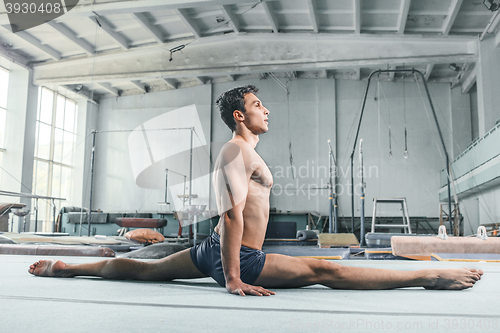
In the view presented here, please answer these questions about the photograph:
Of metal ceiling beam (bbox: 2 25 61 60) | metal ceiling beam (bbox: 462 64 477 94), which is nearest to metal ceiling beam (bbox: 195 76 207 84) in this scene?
metal ceiling beam (bbox: 2 25 61 60)

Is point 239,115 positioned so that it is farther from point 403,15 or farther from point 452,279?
→ point 403,15

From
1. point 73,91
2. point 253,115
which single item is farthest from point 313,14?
point 73,91

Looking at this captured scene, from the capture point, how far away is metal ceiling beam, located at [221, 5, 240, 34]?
937cm

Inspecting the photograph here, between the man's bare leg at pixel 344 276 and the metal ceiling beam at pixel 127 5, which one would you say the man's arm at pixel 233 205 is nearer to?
the man's bare leg at pixel 344 276

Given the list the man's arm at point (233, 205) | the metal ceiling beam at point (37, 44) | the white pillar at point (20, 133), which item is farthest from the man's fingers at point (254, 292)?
the white pillar at point (20, 133)

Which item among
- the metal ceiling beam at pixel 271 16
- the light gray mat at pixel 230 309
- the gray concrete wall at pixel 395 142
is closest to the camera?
the light gray mat at pixel 230 309

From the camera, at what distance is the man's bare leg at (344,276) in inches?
63.9

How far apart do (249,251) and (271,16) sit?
29.2 feet

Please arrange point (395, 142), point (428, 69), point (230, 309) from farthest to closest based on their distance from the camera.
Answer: point (395, 142) → point (428, 69) → point (230, 309)

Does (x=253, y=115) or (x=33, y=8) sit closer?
(x=253, y=115)

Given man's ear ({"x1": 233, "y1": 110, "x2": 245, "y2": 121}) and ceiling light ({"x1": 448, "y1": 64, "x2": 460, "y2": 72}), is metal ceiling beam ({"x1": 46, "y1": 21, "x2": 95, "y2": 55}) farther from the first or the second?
ceiling light ({"x1": 448, "y1": 64, "x2": 460, "y2": 72})

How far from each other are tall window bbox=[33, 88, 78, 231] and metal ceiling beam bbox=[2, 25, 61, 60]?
2373mm

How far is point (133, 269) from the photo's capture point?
202cm

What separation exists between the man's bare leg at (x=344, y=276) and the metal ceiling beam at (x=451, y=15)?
8.83 metres
